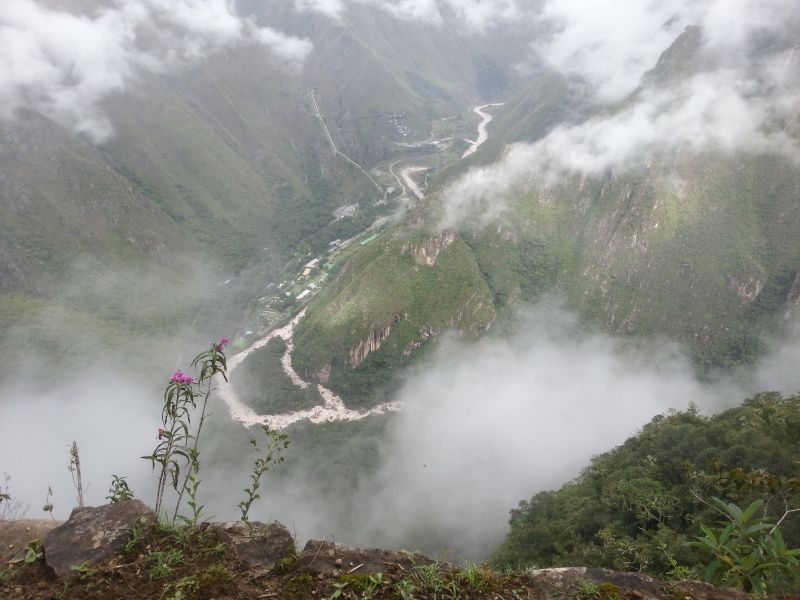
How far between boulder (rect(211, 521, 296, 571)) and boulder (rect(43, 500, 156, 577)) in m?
1.39

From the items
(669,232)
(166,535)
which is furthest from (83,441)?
(669,232)

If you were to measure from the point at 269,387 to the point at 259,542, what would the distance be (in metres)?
98.0

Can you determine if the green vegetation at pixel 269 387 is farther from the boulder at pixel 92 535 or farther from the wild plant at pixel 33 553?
the wild plant at pixel 33 553

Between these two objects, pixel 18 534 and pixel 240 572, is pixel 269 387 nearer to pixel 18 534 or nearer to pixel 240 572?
pixel 18 534

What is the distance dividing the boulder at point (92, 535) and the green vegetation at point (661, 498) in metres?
18.8

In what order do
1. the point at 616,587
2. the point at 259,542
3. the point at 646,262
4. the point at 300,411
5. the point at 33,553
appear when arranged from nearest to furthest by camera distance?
the point at 616,587 < the point at 33,553 < the point at 259,542 < the point at 300,411 < the point at 646,262

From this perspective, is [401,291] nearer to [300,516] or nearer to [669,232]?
[300,516]

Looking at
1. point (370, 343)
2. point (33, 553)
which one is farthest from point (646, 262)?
point (33, 553)

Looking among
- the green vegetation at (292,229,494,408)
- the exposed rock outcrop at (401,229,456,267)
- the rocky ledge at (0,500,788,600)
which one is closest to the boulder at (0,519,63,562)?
the rocky ledge at (0,500,788,600)

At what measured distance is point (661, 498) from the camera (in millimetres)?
30375

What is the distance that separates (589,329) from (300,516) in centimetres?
7311

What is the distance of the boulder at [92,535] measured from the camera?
24.4 feet

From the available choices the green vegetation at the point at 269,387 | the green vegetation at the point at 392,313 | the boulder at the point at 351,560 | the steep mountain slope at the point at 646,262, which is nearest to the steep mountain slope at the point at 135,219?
Answer: the green vegetation at the point at 269,387

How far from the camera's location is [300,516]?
223ft
